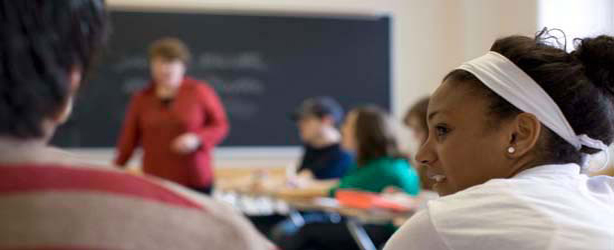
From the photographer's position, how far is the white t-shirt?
1125 mm

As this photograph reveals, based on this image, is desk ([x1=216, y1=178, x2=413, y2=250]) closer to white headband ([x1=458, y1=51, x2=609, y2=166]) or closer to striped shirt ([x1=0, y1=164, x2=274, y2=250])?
white headband ([x1=458, y1=51, x2=609, y2=166])

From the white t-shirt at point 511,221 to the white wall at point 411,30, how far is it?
540 cm

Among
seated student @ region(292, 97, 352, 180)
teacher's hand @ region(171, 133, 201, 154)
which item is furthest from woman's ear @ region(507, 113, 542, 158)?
seated student @ region(292, 97, 352, 180)

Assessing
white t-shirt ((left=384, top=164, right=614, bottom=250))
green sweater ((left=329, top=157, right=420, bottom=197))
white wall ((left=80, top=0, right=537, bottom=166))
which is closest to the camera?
white t-shirt ((left=384, top=164, right=614, bottom=250))

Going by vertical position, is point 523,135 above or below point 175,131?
above

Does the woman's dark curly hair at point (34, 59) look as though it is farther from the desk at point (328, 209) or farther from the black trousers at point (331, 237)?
the black trousers at point (331, 237)

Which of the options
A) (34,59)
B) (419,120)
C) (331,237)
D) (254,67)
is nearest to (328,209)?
(331,237)

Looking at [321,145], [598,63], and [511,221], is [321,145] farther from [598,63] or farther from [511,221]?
[511,221]

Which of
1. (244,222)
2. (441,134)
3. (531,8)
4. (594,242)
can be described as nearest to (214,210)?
(244,222)

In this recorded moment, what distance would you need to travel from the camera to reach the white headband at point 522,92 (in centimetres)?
130

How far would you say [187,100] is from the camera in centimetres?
488

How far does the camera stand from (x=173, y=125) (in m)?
4.85

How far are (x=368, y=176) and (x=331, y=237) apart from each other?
0.43 meters

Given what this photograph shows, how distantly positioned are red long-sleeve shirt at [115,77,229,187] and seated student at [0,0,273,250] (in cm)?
415
